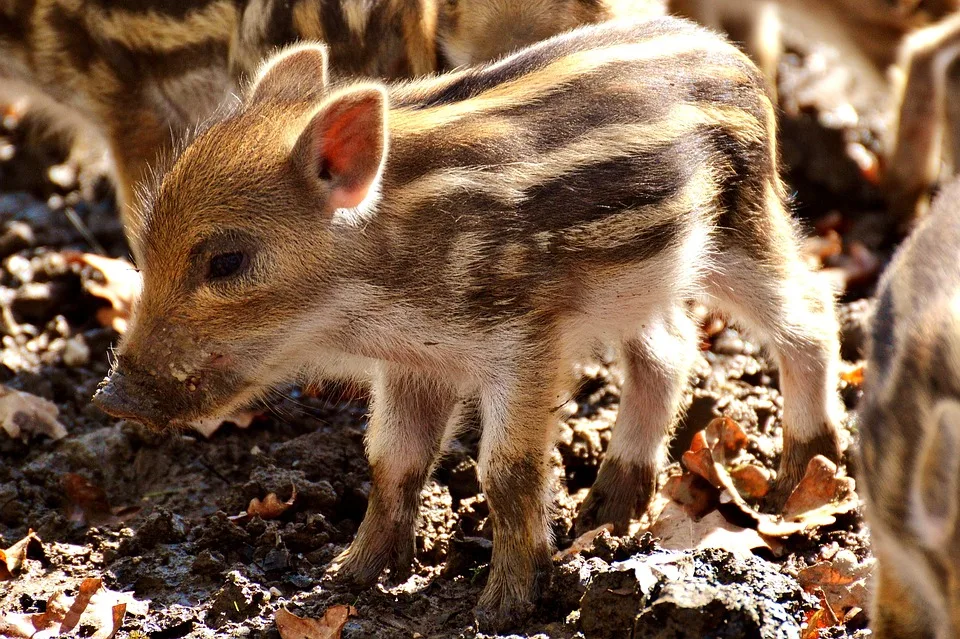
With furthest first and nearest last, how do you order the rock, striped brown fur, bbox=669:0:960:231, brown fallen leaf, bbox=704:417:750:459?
striped brown fur, bbox=669:0:960:231, brown fallen leaf, bbox=704:417:750:459, the rock

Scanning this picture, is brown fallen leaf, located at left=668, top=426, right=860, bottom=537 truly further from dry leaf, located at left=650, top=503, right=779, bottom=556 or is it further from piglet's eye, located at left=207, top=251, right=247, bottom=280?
piglet's eye, located at left=207, top=251, right=247, bottom=280

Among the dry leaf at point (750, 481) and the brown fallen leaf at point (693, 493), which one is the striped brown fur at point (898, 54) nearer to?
the dry leaf at point (750, 481)

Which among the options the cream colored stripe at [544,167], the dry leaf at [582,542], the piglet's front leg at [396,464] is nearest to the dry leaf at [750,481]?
the dry leaf at [582,542]

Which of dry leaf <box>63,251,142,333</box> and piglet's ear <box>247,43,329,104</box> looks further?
dry leaf <box>63,251,142,333</box>

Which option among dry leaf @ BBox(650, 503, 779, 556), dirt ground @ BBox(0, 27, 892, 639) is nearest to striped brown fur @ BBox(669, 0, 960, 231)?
dirt ground @ BBox(0, 27, 892, 639)

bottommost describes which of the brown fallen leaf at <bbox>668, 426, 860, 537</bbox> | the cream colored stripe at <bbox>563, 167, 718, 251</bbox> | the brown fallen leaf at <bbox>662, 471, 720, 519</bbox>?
the brown fallen leaf at <bbox>662, 471, 720, 519</bbox>
